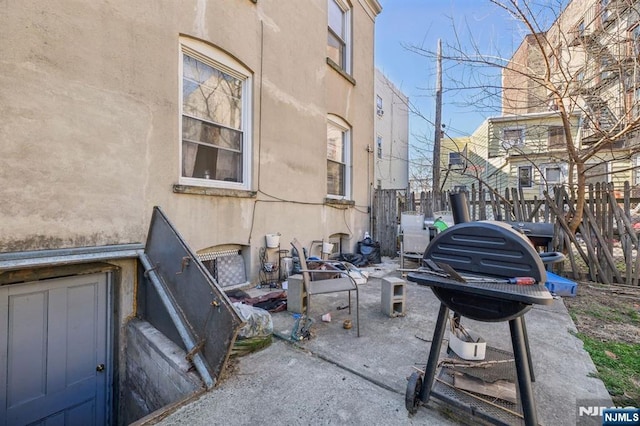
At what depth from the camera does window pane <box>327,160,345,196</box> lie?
674 cm

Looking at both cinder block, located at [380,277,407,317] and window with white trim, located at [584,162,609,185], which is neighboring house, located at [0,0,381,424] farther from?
window with white trim, located at [584,162,609,185]

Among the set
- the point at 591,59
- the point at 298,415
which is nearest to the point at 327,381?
the point at 298,415

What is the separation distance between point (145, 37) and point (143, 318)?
313cm

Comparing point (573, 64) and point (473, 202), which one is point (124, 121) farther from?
point (573, 64)

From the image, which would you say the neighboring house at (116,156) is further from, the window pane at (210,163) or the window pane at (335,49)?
the window pane at (335,49)

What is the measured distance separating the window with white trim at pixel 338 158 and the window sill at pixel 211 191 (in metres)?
2.68

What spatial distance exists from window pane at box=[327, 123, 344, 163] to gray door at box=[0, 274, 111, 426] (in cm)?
497

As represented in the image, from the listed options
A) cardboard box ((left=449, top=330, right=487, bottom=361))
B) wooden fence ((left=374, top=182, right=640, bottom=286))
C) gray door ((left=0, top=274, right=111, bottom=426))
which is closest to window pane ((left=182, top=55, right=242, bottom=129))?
gray door ((left=0, top=274, right=111, bottom=426))

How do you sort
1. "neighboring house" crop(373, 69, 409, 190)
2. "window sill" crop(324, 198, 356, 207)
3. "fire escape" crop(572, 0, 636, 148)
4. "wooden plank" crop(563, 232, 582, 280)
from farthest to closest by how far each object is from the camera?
"neighboring house" crop(373, 69, 409, 190), "window sill" crop(324, 198, 356, 207), "wooden plank" crop(563, 232, 582, 280), "fire escape" crop(572, 0, 636, 148)

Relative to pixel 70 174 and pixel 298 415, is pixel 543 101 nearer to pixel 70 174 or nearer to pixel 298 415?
pixel 298 415

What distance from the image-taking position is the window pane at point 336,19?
22.3ft

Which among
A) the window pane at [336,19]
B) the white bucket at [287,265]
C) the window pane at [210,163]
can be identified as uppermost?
the window pane at [336,19]

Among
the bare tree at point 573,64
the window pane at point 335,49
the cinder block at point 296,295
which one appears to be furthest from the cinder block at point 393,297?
the window pane at point 335,49

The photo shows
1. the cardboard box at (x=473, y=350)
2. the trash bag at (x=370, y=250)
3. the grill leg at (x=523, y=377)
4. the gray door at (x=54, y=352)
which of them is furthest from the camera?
the trash bag at (x=370, y=250)
